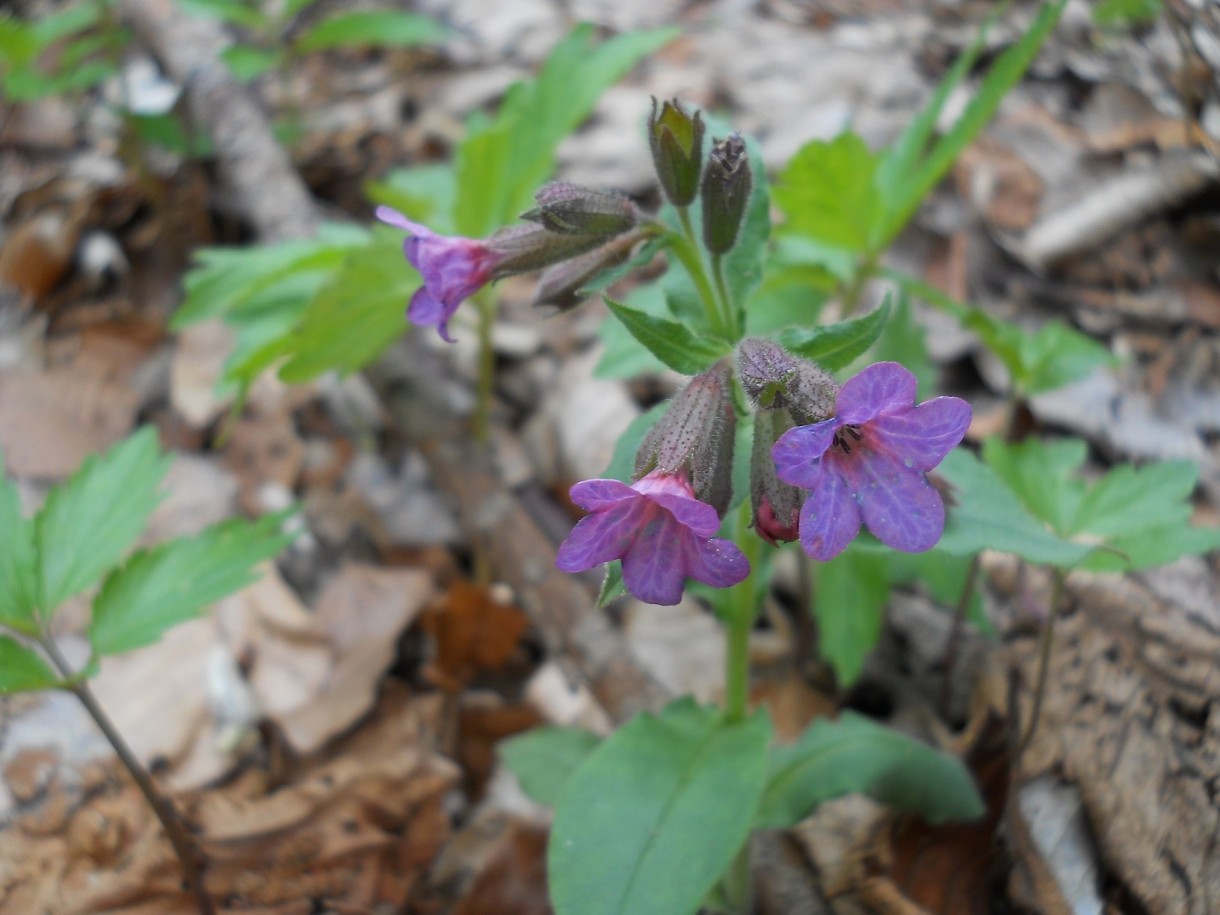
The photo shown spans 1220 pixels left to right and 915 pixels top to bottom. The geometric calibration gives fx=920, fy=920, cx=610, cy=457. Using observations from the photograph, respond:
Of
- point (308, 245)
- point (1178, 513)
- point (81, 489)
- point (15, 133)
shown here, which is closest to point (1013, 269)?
point (1178, 513)

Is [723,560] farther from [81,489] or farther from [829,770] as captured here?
[81,489]

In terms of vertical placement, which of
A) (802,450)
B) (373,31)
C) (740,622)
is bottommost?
(740,622)

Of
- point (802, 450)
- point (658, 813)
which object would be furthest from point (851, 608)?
point (802, 450)

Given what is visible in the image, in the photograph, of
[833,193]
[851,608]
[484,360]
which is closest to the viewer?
[851,608]

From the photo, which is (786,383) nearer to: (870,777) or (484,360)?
(870,777)

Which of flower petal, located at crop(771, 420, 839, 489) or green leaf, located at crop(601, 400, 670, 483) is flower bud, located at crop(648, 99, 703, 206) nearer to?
green leaf, located at crop(601, 400, 670, 483)

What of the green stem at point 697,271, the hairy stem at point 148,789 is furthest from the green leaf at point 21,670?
the green stem at point 697,271

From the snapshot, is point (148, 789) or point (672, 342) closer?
point (672, 342)
